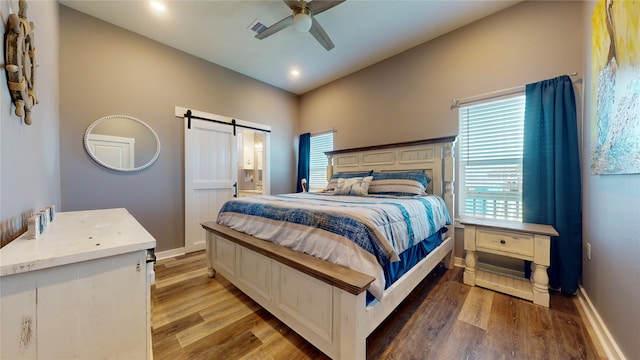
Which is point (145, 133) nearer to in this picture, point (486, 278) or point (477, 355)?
point (477, 355)

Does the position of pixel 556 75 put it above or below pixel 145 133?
above

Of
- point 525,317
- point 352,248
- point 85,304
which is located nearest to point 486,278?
point 525,317

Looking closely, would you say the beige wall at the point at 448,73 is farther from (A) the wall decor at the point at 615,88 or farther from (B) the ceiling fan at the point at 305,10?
(B) the ceiling fan at the point at 305,10

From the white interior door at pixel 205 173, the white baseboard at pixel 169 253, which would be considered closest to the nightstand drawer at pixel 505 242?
the white interior door at pixel 205 173

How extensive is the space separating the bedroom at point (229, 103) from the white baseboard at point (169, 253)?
58 mm

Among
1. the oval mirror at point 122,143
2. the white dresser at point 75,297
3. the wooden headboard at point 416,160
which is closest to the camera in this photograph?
the white dresser at point 75,297

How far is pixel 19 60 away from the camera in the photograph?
0.91 m

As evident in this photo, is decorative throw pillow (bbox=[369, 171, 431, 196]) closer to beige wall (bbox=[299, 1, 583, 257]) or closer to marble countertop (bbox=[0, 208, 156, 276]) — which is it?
beige wall (bbox=[299, 1, 583, 257])

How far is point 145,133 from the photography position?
2.91m

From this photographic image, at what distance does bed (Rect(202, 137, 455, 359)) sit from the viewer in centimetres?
119

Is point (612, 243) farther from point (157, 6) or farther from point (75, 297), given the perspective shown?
point (157, 6)

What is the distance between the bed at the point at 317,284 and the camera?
119cm

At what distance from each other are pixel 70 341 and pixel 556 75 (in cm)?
375

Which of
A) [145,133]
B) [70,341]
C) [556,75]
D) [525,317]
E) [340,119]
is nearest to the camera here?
[70,341]
